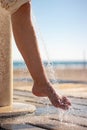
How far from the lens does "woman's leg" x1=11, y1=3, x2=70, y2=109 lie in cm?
239

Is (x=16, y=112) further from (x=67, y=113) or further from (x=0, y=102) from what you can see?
(x=67, y=113)

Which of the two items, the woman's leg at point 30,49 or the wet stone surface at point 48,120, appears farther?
the woman's leg at point 30,49

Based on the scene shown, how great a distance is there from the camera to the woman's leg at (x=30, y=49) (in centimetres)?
239

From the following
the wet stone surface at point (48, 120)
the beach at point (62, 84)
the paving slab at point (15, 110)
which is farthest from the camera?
the beach at point (62, 84)

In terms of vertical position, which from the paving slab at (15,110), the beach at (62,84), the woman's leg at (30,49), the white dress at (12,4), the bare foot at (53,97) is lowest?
the beach at (62,84)

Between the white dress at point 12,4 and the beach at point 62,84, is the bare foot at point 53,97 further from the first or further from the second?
the white dress at point 12,4

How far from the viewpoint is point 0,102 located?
256 centimetres

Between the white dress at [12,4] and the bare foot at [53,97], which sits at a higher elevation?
the white dress at [12,4]

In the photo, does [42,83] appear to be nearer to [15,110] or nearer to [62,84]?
[15,110]

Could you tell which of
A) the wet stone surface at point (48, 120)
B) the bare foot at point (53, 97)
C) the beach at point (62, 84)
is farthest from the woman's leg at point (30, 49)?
the beach at point (62, 84)

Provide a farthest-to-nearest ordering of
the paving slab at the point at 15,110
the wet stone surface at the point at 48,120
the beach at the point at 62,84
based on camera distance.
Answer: the beach at the point at 62,84 < the paving slab at the point at 15,110 < the wet stone surface at the point at 48,120

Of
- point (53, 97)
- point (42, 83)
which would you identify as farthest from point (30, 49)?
point (53, 97)

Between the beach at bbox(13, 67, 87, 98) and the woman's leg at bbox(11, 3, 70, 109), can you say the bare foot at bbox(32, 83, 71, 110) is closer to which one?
the woman's leg at bbox(11, 3, 70, 109)

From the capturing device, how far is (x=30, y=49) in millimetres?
2414
